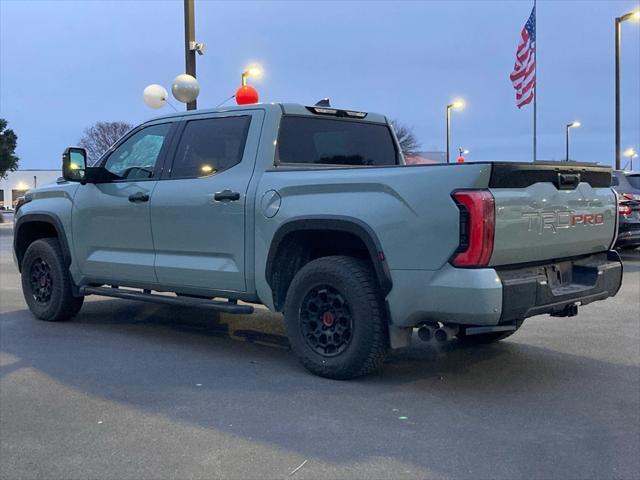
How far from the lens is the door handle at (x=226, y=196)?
212 inches

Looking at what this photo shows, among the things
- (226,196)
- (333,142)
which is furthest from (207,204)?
(333,142)

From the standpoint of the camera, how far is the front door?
619 cm

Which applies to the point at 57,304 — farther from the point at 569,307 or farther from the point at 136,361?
the point at 569,307

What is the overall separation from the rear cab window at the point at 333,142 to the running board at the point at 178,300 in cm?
124

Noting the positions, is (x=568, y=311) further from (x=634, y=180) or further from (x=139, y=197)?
(x=634, y=180)

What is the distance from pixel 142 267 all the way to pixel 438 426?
10.7ft

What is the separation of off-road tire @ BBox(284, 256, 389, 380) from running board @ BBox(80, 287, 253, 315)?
51 centimetres

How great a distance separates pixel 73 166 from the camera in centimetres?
658

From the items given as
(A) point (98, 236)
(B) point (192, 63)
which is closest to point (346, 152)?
(A) point (98, 236)

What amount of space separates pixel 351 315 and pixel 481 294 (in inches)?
40.8

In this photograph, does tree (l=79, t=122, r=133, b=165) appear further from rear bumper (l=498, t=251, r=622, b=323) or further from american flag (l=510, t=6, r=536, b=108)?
rear bumper (l=498, t=251, r=622, b=323)

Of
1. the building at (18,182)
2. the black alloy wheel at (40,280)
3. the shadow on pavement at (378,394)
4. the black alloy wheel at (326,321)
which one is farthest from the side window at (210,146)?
the building at (18,182)

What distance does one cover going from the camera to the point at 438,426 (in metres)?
4.09

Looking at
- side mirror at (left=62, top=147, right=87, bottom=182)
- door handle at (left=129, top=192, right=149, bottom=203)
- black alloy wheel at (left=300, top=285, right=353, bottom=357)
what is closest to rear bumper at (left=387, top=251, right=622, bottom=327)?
black alloy wheel at (left=300, top=285, right=353, bottom=357)
